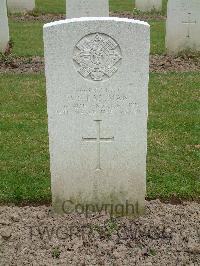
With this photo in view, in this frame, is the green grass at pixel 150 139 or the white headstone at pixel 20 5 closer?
the green grass at pixel 150 139

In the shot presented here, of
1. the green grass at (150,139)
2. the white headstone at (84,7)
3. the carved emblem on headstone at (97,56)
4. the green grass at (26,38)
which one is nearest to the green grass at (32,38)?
the green grass at (26,38)

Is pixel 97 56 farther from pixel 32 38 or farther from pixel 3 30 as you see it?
pixel 32 38

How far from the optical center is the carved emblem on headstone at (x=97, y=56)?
155 inches

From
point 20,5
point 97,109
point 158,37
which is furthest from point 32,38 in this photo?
point 97,109

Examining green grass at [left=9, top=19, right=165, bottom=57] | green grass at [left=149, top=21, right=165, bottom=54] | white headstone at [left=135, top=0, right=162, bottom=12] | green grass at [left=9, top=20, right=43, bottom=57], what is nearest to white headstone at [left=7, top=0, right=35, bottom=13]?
green grass at [left=9, top=19, right=165, bottom=57]

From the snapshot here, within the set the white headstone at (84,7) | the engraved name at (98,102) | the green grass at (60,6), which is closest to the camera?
the engraved name at (98,102)

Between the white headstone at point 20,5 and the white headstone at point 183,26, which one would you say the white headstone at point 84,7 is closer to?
the white headstone at point 183,26

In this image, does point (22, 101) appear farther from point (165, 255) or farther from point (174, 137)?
point (165, 255)

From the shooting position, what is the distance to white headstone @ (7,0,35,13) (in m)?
15.5

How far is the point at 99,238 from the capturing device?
412 centimetres

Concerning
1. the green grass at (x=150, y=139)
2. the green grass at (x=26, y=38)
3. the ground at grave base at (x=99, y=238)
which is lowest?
the ground at grave base at (x=99, y=238)

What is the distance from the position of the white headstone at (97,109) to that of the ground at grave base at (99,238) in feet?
0.64

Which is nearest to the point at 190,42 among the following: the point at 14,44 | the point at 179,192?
the point at 14,44

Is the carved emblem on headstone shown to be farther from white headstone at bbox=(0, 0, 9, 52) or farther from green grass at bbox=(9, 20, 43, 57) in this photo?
green grass at bbox=(9, 20, 43, 57)
